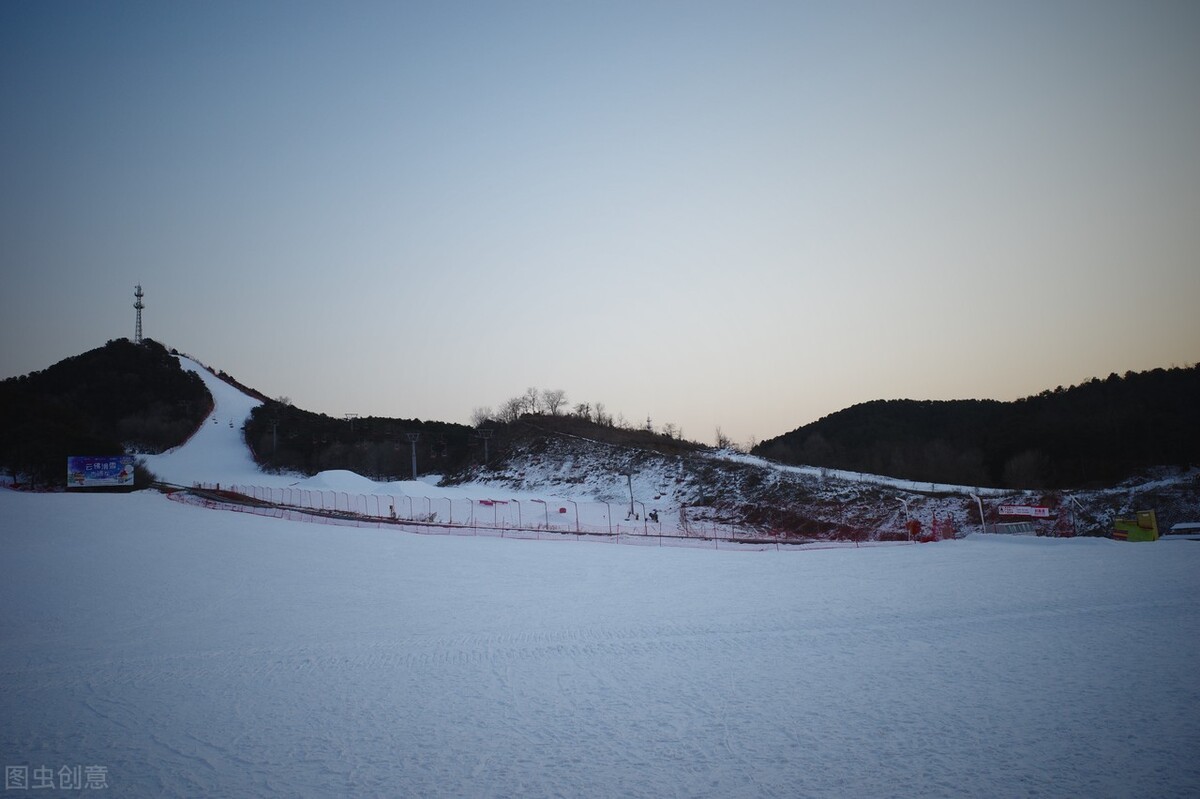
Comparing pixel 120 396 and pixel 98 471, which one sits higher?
pixel 120 396

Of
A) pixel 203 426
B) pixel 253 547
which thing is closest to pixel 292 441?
pixel 203 426

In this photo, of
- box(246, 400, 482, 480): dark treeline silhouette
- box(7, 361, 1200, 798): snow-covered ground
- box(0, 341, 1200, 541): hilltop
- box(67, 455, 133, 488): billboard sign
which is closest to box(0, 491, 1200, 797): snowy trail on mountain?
box(7, 361, 1200, 798): snow-covered ground

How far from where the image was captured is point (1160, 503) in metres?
28.1

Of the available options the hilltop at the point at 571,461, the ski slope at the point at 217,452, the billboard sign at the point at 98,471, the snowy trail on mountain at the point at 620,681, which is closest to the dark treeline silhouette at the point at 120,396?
the hilltop at the point at 571,461

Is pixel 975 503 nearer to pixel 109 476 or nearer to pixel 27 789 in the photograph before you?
pixel 27 789

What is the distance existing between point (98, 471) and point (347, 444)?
Result: 131 ft

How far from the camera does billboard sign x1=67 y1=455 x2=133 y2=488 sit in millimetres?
37562

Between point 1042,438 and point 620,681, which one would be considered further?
point 1042,438

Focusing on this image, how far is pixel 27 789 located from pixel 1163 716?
1231 cm

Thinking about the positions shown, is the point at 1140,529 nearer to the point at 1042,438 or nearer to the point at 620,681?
the point at 620,681

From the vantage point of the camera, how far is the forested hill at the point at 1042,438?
5709cm

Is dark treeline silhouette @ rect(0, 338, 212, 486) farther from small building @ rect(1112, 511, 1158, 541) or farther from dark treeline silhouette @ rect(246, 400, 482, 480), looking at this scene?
small building @ rect(1112, 511, 1158, 541)

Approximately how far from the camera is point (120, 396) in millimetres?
78188

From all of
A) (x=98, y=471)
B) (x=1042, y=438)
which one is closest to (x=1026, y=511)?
(x=1042, y=438)
